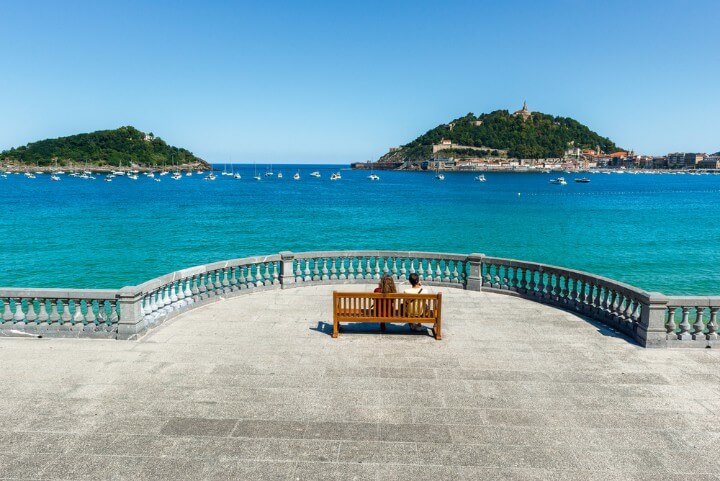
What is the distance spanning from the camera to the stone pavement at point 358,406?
5812mm

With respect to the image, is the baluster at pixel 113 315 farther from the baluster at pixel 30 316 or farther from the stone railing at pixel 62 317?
the baluster at pixel 30 316

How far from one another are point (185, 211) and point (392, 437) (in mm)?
76032

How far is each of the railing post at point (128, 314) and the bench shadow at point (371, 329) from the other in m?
3.58

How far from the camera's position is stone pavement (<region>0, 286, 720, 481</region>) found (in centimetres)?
581

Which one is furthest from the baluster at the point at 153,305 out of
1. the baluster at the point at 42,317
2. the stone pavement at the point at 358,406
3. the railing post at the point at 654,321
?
the railing post at the point at 654,321

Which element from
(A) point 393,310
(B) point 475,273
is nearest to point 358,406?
(A) point 393,310

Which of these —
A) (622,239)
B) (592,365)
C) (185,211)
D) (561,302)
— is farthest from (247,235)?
(592,365)

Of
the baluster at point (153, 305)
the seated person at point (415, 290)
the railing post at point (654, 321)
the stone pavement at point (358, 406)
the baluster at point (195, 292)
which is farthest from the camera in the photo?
the baluster at point (195, 292)

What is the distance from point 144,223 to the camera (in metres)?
60.4

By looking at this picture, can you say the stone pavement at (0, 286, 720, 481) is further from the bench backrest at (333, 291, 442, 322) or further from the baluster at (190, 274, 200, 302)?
the baluster at (190, 274, 200, 302)

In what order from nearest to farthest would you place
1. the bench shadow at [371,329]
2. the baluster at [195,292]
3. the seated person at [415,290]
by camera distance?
the seated person at [415,290]
the bench shadow at [371,329]
the baluster at [195,292]

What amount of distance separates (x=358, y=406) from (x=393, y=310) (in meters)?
3.16

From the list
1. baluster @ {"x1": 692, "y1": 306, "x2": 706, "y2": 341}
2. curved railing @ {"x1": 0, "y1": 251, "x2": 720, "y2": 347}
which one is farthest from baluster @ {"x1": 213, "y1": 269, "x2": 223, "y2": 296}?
baluster @ {"x1": 692, "y1": 306, "x2": 706, "y2": 341}

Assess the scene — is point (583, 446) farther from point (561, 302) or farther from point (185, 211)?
point (185, 211)
